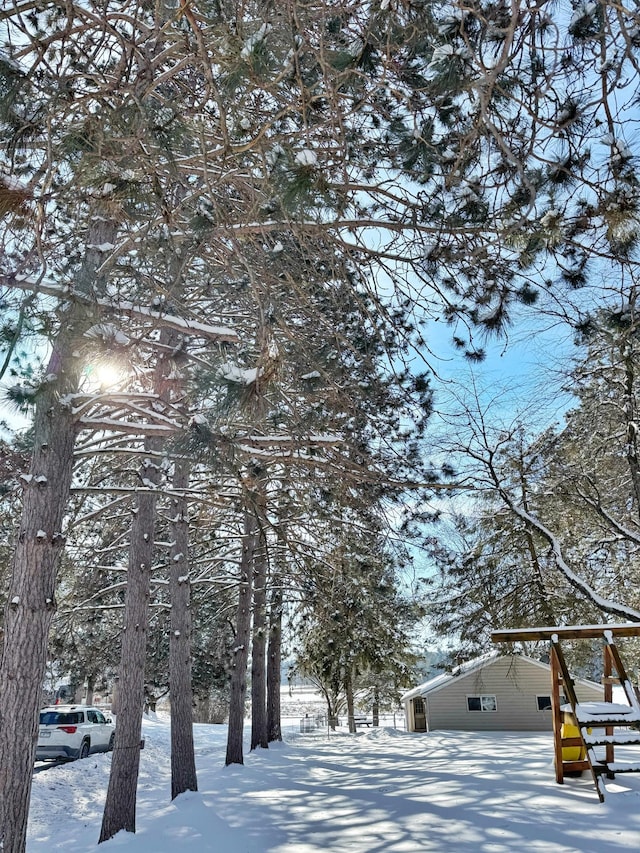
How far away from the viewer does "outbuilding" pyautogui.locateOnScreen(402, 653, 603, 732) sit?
20.9 meters

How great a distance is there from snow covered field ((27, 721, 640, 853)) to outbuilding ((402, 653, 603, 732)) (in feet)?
32.9

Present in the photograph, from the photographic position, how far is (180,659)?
8555 mm

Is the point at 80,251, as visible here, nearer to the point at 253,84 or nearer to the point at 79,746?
the point at 253,84

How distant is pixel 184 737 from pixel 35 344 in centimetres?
659

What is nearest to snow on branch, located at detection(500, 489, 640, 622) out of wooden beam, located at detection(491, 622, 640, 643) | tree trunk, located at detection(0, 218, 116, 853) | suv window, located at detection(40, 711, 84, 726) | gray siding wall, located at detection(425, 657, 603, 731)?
wooden beam, located at detection(491, 622, 640, 643)

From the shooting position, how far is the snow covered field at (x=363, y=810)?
5.14 m

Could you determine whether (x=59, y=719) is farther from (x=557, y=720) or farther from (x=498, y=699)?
(x=498, y=699)

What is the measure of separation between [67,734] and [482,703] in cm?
1466

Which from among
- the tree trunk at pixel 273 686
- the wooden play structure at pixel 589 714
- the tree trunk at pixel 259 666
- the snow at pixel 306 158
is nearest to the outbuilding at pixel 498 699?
the tree trunk at pixel 273 686

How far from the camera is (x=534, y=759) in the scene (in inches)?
386

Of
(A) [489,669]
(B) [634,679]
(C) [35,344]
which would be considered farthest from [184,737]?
(A) [489,669]

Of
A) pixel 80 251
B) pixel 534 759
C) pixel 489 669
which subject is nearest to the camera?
pixel 80 251

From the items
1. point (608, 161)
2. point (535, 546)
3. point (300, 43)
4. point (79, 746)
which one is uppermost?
point (300, 43)

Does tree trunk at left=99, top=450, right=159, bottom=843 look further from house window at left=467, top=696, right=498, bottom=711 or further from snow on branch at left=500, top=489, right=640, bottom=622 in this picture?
house window at left=467, top=696, right=498, bottom=711
